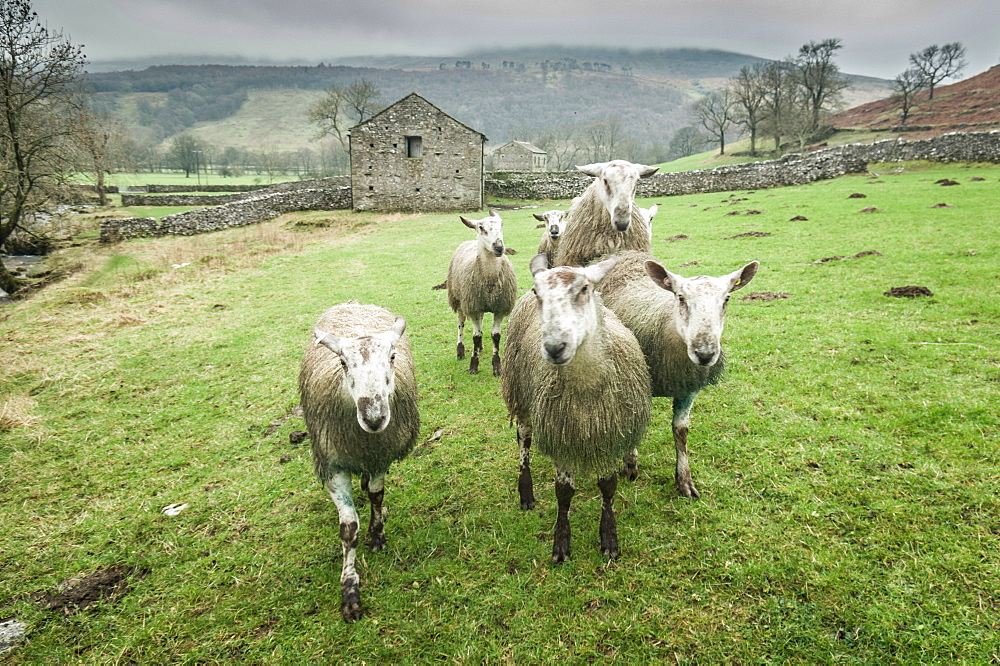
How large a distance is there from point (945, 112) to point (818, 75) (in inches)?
485

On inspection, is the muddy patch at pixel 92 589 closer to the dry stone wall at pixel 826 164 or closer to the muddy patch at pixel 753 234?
the muddy patch at pixel 753 234

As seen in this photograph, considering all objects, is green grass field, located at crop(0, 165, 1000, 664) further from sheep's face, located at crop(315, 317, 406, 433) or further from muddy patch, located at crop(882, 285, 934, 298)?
sheep's face, located at crop(315, 317, 406, 433)

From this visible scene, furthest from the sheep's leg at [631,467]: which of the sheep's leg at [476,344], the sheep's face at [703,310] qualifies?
the sheep's leg at [476,344]

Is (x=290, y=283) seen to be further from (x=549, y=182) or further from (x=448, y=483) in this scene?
(x=549, y=182)

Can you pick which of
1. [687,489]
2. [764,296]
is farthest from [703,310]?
[764,296]

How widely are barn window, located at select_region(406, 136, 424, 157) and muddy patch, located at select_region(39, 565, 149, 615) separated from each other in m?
32.7

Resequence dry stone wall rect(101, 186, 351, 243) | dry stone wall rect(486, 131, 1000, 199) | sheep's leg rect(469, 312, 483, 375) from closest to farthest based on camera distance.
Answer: sheep's leg rect(469, 312, 483, 375), dry stone wall rect(486, 131, 1000, 199), dry stone wall rect(101, 186, 351, 243)

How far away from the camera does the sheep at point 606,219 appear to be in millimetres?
5602

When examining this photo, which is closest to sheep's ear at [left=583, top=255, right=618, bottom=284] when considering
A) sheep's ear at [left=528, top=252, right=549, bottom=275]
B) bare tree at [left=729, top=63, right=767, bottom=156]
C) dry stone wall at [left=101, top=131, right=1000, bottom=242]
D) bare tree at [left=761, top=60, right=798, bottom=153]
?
sheep's ear at [left=528, top=252, right=549, bottom=275]

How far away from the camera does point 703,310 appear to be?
371 centimetres

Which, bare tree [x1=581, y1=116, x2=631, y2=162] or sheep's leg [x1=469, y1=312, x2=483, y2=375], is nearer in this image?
sheep's leg [x1=469, y1=312, x2=483, y2=375]

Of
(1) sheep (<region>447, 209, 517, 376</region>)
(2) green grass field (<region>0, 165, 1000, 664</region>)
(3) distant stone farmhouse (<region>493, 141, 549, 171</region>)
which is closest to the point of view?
(2) green grass field (<region>0, 165, 1000, 664</region>)

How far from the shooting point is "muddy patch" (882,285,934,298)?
8.20 m

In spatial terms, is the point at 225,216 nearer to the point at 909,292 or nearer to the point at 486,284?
the point at 486,284
